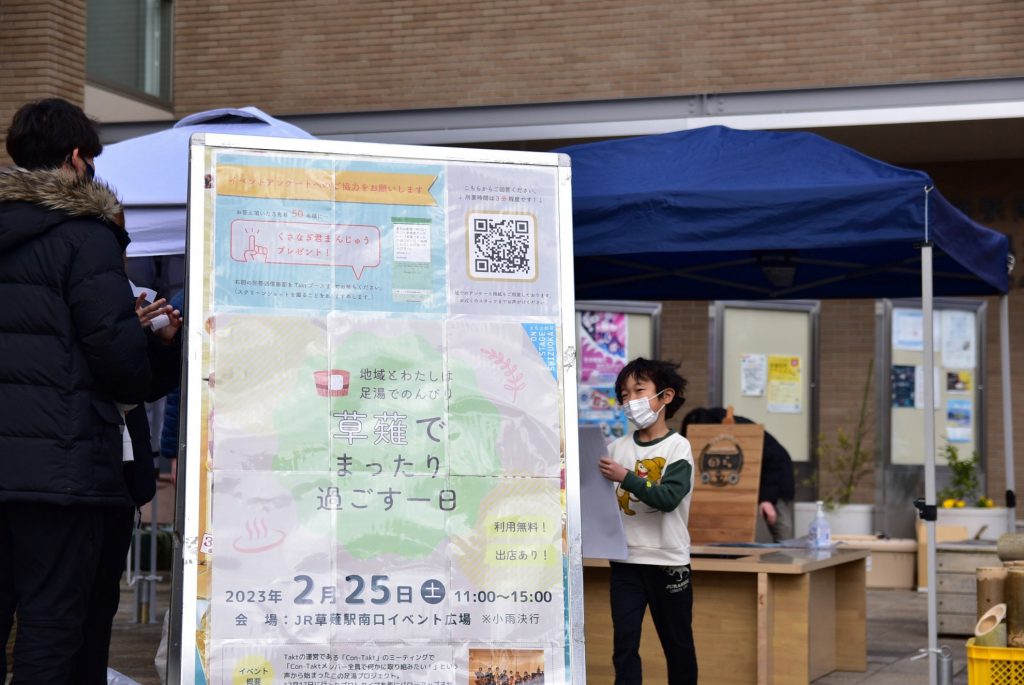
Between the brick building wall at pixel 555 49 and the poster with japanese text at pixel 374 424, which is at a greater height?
the brick building wall at pixel 555 49

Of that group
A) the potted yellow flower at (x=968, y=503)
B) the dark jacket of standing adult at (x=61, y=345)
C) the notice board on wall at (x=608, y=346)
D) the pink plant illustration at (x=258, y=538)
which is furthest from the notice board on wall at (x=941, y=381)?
the dark jacket of standing adult at (x=61, y=345)

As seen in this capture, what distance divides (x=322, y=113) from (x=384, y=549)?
9.99 meters

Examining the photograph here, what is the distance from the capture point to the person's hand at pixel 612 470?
5.62 meters

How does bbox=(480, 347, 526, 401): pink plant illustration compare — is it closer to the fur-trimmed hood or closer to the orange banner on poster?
the orange banner on poster

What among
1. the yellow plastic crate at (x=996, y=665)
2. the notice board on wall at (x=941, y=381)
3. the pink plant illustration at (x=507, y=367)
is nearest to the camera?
the pink plant illustration at (x=507, y=367)

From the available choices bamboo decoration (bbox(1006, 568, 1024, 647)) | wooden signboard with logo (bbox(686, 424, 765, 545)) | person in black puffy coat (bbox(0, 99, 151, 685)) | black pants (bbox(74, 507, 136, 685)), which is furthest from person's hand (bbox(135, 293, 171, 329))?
wooden signboard with logo (bbox(686, 424, 765, 545))

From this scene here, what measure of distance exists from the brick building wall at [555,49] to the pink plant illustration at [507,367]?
382 inches

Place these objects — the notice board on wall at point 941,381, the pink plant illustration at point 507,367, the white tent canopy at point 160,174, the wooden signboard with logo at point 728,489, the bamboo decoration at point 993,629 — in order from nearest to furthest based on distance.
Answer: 1. the pink plant illustration at point 507,367
2. the bamboo decoration at point 993,629
3. the white tent canopy at point 160,174
4. the wooden signboard with logo at point 728,489
5. the notice board on wall at point 941,381

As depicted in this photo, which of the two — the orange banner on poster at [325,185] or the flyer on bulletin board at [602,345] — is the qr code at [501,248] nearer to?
the orange banner on poster at [325,185]

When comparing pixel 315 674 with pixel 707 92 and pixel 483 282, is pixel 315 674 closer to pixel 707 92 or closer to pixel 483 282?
pixel 483 282

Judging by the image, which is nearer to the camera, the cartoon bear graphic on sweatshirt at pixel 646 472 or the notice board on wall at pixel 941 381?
the cartoon bear graphic on sweatshirt at pixel 646 472

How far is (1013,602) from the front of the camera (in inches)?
235

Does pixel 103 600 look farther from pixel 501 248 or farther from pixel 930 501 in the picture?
pixel 930 501

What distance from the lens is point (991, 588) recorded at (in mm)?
6219
